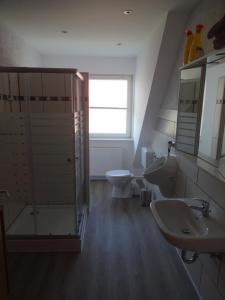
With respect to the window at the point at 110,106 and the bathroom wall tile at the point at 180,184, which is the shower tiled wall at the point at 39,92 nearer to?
the bathroom wall tile at the point at 180,184

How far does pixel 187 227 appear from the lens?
A: 1730 mm

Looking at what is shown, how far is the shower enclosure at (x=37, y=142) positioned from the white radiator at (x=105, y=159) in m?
1.93

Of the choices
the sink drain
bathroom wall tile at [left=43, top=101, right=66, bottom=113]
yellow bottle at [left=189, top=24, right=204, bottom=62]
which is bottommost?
the sink drain

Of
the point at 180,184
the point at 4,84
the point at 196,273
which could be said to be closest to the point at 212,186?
the point at 180,184

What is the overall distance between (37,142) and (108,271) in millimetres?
1485

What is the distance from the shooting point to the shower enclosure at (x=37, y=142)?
2307 millimetres

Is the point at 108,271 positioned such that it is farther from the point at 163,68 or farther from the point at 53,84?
the point at 163,68

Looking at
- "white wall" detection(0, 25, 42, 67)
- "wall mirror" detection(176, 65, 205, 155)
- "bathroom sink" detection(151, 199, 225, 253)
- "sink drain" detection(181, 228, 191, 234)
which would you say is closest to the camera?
"bathroom sink" detection(151, 199, 225, 253)

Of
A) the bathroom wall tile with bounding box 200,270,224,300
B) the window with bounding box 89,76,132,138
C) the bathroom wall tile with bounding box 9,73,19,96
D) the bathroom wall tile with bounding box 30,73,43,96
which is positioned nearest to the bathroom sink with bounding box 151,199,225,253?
the bathroom wall tile with bounding box 200,270,224,300

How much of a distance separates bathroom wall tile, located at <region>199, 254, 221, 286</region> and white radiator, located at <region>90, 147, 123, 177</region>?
2946 mm

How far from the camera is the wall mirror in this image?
203 cm

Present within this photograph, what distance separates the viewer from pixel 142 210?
11.4 feet

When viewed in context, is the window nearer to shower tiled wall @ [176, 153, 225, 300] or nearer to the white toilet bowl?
the white toilet bowl

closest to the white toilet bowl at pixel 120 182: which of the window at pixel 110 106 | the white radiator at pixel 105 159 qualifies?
the white radiator at pixel 105 159
